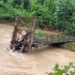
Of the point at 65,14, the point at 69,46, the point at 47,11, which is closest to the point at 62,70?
the point at 69,46

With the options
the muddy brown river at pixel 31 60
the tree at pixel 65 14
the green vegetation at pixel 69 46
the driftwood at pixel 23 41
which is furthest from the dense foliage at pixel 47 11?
the driftwood at pixel 23 41

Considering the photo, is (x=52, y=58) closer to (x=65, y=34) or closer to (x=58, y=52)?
(x=58, y=52)

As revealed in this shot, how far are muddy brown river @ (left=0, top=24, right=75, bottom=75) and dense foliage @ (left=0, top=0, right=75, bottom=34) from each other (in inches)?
287

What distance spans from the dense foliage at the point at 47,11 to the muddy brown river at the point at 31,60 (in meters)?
7.29

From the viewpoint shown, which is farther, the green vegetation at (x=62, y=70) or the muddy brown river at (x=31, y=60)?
the muddy brown river at (x=31, y=60)

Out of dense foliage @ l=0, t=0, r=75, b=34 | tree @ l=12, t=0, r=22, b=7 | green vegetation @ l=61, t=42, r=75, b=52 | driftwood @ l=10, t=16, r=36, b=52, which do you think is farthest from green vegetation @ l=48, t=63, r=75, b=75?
tree @ l=12, t=0, r=22, b=7

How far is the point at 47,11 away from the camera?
111ft

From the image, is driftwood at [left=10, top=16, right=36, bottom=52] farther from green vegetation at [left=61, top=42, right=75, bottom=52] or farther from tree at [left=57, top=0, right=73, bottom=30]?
tree at [left=57, top=0, right=73, bottom=30]

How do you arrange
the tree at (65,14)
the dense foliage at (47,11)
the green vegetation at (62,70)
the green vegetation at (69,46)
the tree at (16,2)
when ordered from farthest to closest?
the tree at (16,2) → the dense foliage at (47,11) → the tree at (65,14) → the green vegetation at (69,46) → the green vegetation at (62,70)

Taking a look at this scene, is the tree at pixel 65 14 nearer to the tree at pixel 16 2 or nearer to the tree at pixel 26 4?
the tree at pixel 26 4

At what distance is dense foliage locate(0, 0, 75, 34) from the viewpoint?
30125mm

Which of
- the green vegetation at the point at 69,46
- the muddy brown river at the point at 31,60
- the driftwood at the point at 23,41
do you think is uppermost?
the driftwood at the point at 23,41

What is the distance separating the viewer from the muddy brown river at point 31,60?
54.2 feet

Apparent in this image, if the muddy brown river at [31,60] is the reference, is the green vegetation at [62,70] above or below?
above
